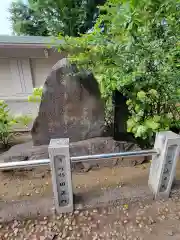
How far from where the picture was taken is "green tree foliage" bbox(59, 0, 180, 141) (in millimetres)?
1521

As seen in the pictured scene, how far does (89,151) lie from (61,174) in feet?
3.98

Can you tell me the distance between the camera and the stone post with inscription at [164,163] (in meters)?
1.67

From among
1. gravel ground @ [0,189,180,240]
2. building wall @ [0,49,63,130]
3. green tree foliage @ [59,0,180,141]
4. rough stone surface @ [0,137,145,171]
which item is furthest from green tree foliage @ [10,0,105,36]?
gravel ground @ [0,189,180,240]

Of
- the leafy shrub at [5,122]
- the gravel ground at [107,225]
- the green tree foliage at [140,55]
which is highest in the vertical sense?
the green tree foliage at [140,55]

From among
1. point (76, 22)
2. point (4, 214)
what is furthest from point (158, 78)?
Answer: point (76, 22)

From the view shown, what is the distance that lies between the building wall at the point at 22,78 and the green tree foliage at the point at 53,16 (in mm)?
4071

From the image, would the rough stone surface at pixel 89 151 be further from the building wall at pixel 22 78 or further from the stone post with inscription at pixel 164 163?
the building wall at pixel 22 78

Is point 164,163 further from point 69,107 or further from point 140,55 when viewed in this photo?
point 69,107

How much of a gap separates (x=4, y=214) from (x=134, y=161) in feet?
7.06

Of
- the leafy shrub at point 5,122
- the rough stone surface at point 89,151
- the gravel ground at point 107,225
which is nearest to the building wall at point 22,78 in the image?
the leafy shrub at point 5,122

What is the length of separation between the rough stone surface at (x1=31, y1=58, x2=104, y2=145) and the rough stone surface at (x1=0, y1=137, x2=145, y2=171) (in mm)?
169

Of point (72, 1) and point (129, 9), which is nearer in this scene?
point (129, 9)

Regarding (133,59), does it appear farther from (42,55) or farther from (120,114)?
(42,55)

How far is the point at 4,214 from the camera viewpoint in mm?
1675
